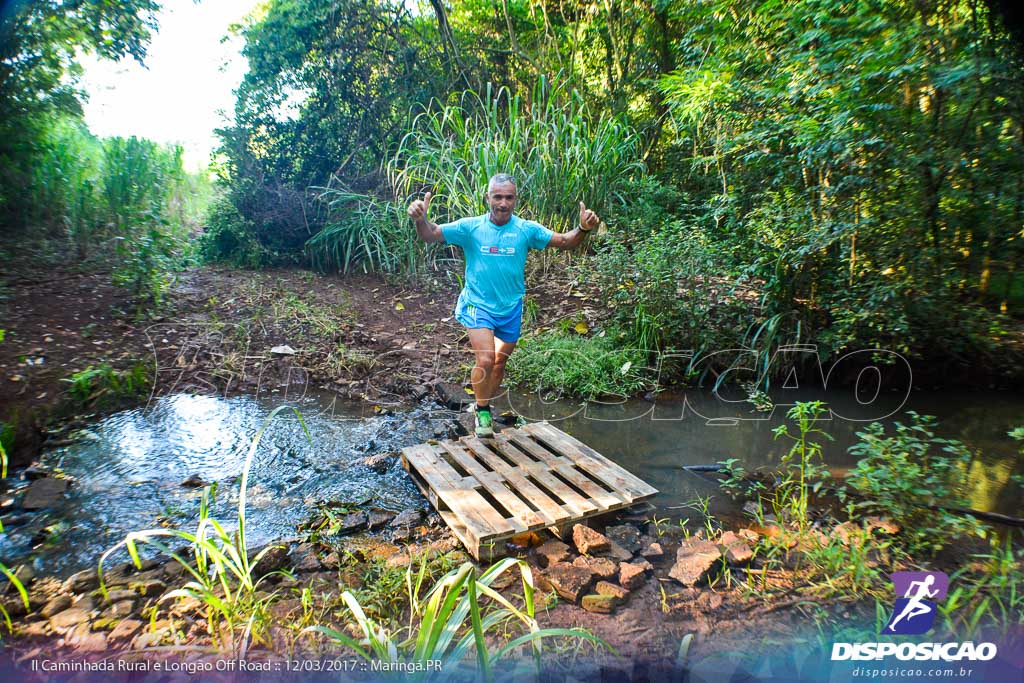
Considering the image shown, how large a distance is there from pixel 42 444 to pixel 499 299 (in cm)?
310

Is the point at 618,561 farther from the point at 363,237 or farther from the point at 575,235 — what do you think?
the point at 363,237

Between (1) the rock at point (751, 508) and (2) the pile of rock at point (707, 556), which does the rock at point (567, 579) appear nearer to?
A: (2) the pile of rock at point (707, 556)

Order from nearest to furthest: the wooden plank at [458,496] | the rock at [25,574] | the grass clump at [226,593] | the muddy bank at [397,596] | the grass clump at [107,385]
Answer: the grass clump at [226,593], the muddy bank at [397,596], the rock at [25,574], the wooden plank at [458,496], the grass clump at [107,385]

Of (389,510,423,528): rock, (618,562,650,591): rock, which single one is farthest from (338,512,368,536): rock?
(618,562,650,591): rock

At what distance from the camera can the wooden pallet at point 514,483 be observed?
268cm

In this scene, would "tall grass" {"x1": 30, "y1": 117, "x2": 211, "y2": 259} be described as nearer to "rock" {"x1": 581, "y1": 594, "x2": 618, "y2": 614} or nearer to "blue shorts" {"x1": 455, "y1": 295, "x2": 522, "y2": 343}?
"blue shorts" {"x1": 455, "y1": 295, "x2": 522, "y2": 343}

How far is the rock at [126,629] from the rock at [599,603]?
64.9 inches

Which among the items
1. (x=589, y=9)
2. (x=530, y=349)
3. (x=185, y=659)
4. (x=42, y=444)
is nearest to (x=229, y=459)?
(x=42, y=444)

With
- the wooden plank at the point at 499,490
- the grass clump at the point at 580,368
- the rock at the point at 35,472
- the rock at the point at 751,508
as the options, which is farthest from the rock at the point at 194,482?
the rock at the point at 751,508

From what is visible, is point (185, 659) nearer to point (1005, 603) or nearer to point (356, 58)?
point (1005, 603)

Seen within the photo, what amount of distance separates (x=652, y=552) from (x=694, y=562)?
0.72ft

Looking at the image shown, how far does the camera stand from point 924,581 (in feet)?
7.15

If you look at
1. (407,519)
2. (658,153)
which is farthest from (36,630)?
(658,153)

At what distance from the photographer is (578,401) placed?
4.93 meters
